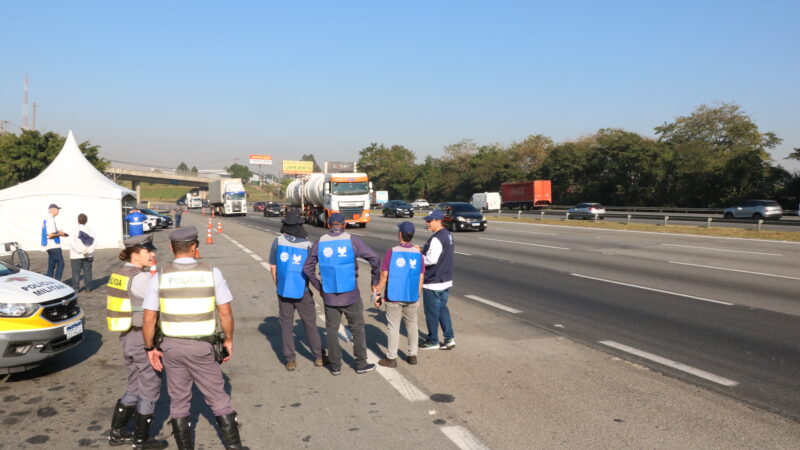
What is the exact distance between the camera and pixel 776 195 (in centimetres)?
4284

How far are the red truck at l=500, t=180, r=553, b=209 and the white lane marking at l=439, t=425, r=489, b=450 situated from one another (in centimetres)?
5516

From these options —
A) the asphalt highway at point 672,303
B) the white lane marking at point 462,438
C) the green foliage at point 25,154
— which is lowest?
the white lane marking at point 462,438

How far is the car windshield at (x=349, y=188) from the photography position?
3116cm

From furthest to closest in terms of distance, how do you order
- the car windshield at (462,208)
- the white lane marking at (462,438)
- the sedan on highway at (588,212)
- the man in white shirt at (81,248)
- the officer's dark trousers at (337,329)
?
the sedan on highway at (588,212) → the car windshield at (462,208) → the man in white shirt at (81,248) → the officer's dark trousers at (337,329) → the white lane marking at (462,438)

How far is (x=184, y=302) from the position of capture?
12.3ft

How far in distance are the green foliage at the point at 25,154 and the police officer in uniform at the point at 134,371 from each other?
5328 cm

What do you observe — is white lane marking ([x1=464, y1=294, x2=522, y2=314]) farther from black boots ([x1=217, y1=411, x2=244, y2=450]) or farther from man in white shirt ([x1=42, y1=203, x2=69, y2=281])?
man in white shirt ([x1=42, y1=203, x2=69, y2=281])

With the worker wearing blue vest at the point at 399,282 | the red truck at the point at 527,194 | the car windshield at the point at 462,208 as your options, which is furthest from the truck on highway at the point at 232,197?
the worker wearing blue vest at the point at 399,282

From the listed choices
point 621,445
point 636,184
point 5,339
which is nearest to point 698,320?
point 621,445

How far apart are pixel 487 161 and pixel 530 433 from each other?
247 feet

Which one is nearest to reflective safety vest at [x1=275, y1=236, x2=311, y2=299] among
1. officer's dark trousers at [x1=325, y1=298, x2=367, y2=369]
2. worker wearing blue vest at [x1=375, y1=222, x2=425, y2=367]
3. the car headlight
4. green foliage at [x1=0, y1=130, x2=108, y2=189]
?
officer's dark trousers at [x1=325, y1=298, x2=367, y2=369]

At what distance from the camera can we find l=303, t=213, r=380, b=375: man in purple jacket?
556 cm

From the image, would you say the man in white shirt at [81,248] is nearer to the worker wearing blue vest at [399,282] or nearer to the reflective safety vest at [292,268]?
the reflective safety vest at [292,268]

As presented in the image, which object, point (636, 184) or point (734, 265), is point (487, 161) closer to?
point (636, 184)
